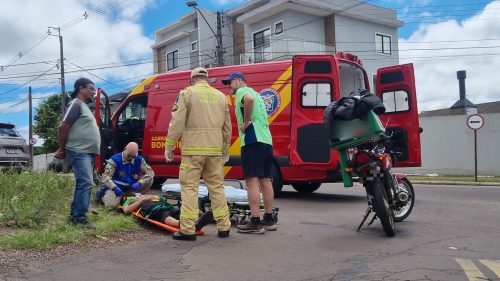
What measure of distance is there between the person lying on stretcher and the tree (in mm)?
40088

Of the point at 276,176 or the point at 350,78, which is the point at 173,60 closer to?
the point at 350,78

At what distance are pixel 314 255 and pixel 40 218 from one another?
3043 millimetres

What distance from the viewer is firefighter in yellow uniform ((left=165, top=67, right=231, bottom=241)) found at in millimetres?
5387

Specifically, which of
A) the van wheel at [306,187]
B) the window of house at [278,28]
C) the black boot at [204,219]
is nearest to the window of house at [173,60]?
the window of house at [278,28]

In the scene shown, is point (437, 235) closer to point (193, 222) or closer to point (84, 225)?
point (193, 222)

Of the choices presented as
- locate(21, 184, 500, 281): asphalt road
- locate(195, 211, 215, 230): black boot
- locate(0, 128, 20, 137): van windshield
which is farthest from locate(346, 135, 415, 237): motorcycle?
locate(0, 128, 20, 137): van windshield

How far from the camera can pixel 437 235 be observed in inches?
236

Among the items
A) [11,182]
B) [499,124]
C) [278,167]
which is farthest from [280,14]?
[11,182]

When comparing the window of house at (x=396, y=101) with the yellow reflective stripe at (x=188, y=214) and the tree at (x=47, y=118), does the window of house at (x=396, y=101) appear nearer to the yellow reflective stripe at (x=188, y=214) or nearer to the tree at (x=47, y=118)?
the yellow reflective stripe at (x=188, y=214)

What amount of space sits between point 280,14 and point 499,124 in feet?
44.3

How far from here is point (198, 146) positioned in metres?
5.49

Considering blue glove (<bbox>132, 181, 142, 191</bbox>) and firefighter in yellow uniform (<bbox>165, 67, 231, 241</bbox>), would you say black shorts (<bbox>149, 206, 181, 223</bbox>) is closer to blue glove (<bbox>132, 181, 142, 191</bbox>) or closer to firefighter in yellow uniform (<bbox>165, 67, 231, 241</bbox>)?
firefighter in yellow uniform (<bbox>165, 67, 231, 241</bbox>)

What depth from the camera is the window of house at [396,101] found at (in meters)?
9.90

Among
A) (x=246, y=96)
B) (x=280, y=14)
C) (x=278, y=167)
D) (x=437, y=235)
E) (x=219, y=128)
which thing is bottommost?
(x=437, y=235)
